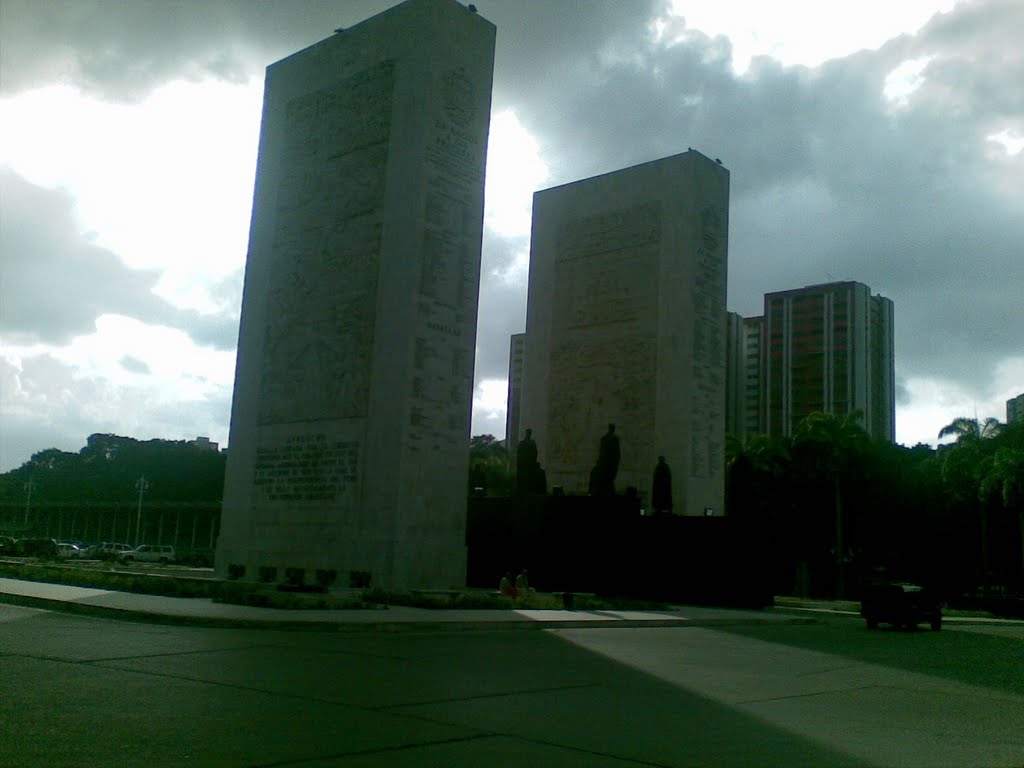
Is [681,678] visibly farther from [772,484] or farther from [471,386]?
[772,484]

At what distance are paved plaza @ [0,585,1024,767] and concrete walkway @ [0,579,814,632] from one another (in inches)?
11.6

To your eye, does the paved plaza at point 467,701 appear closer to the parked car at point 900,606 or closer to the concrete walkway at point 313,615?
the concrete walkway at point 313,615

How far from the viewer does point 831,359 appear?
215 ft

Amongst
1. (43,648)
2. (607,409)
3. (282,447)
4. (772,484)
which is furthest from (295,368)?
(772,484)

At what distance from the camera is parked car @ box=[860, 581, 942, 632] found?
18.3m

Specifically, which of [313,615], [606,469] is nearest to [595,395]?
[606,469]

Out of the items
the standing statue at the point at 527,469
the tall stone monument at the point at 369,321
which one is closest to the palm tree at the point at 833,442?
the standing statue at the point at 527,469

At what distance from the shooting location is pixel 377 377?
21.7m

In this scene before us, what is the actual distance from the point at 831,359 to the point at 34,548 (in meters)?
49.5

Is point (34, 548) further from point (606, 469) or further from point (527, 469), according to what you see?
point (606, 469)

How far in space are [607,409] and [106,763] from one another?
2855 centimetres

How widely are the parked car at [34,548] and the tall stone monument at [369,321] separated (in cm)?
1231

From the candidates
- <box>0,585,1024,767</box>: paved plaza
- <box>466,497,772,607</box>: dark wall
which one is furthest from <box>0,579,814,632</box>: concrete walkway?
<box>466,497,772,607</box>: dark wall

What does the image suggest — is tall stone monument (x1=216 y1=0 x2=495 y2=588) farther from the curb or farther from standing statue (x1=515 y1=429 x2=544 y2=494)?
the curb
